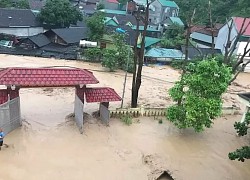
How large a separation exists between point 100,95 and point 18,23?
2494cm

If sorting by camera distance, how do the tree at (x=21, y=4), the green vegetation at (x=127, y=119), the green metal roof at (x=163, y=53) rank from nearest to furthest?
1. the green vegetation at (x=127, y=119)
2. the green metal roof at (x=163, y=53)
3. the tree at (x=21, y=4)

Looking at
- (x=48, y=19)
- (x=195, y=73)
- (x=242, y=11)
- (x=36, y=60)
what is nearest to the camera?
(x=195, y=73)

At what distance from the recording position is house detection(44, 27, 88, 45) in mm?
34062

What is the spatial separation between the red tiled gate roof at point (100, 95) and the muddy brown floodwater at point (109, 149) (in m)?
1.53

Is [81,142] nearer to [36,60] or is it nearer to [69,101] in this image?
[69,101]

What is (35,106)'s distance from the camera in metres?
17.7

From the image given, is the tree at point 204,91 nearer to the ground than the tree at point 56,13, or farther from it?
nearer to the ground

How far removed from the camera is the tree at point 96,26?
103ft

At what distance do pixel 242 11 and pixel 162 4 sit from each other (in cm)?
1553

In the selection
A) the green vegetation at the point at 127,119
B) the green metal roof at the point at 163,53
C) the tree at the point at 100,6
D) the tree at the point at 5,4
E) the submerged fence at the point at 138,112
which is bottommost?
the green vegetation at the point at 127,119

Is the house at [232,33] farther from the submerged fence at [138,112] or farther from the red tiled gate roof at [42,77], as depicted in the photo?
the red tiled gate roof at [42,77]

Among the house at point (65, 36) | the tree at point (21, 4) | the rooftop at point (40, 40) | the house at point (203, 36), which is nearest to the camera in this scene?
the rooftop at point (40, 40)

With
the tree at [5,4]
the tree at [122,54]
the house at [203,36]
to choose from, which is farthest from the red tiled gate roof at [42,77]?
the tree at [5,4]

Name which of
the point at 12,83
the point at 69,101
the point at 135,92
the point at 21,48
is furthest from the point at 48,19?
the point at 12,83
